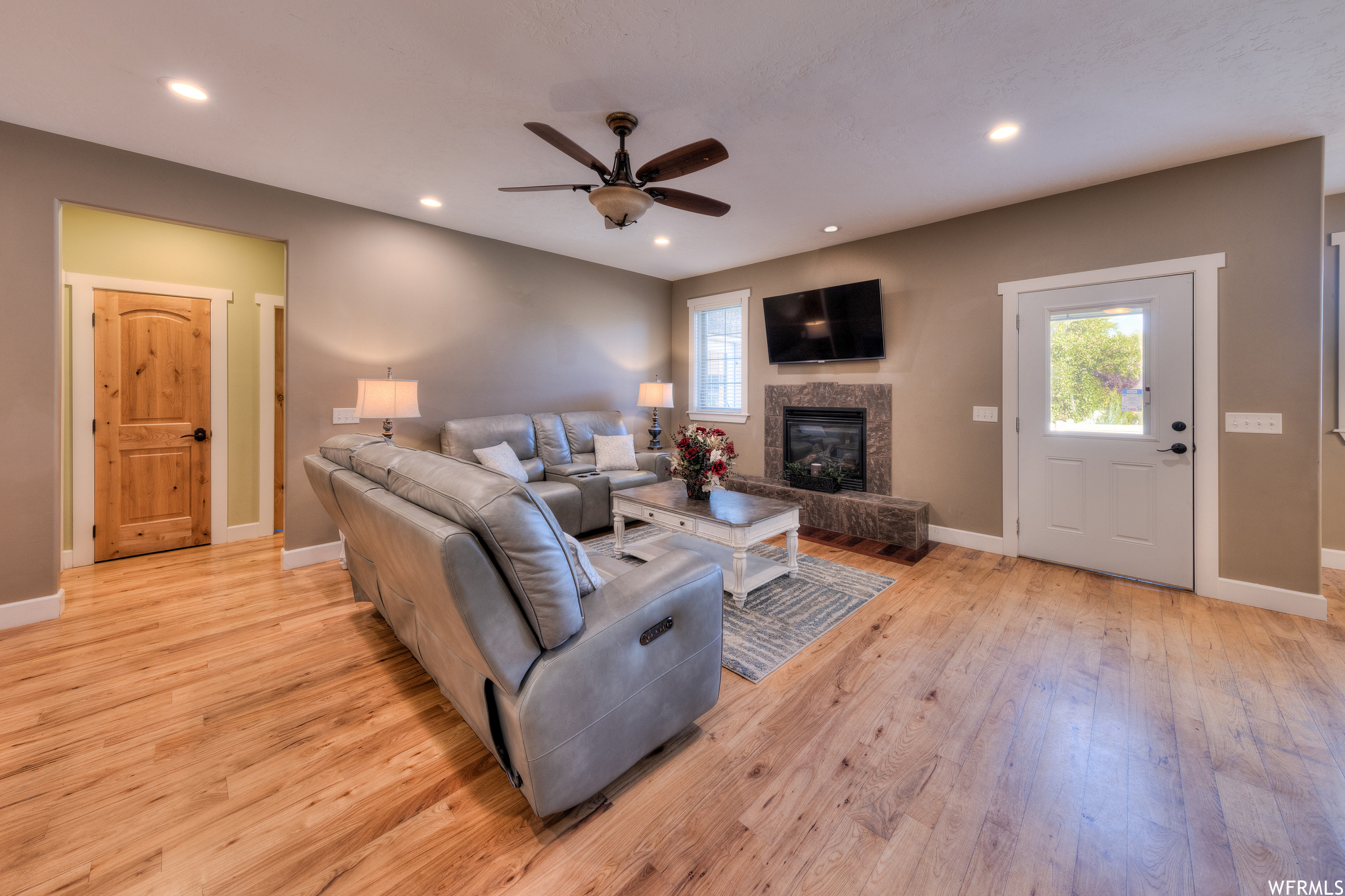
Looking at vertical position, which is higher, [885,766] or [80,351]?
[80,351]

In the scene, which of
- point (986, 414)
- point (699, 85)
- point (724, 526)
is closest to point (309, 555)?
point (724, 526)

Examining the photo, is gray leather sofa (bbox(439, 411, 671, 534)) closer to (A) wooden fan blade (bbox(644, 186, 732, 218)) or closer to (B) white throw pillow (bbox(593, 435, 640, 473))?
(B) white throw pillow (bbox(593, 435, 640, 473))

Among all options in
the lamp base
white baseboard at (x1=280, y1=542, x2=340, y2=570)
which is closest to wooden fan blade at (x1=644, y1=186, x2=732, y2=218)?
the lamp base

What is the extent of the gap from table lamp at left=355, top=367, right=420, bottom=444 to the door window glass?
457 centimetres

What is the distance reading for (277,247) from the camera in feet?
13.9

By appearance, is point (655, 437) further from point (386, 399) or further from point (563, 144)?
point (563, 144)

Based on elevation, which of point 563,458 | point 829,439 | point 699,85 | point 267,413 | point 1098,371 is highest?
point 699,85

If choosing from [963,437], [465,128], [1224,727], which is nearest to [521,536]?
[465,128]

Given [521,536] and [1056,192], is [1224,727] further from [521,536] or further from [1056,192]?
[1056,192]

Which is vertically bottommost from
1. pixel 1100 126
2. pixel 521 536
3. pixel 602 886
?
pixel 602 886

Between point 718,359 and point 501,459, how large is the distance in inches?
111

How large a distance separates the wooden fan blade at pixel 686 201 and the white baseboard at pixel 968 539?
3131mm

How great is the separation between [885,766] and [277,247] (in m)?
5.60

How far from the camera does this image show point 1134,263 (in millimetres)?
3148
